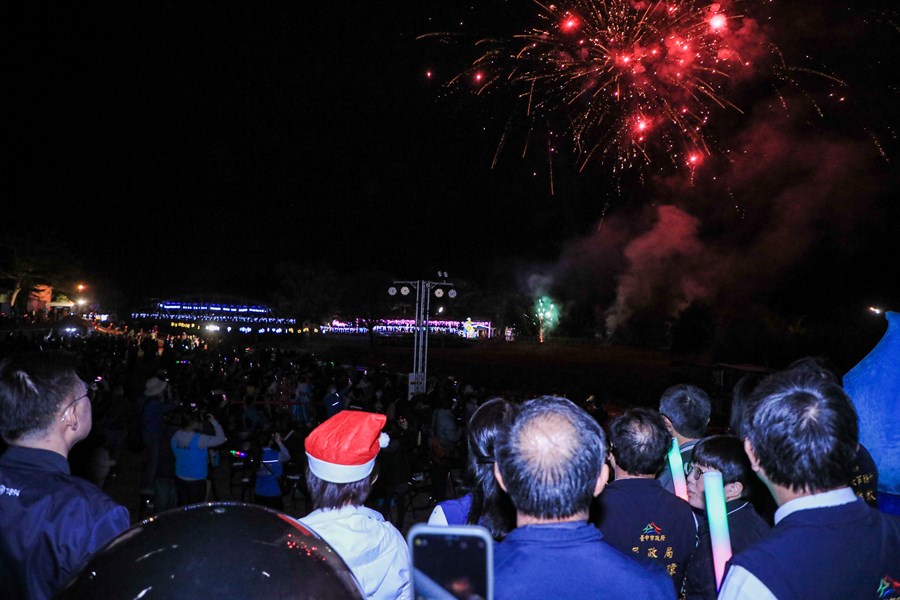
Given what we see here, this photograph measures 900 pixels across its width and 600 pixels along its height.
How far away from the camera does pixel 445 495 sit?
805 centimetres

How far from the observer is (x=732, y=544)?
2.74m

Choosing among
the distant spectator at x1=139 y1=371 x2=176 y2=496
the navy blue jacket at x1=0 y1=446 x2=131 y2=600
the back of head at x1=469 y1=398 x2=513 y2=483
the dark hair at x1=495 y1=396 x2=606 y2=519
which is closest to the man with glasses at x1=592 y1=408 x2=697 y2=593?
the back of head at x1=469 y1=398 x2=513 y2=483

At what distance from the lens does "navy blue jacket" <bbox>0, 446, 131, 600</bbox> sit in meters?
1.90

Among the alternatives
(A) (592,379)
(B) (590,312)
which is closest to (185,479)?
(A) (592,379)

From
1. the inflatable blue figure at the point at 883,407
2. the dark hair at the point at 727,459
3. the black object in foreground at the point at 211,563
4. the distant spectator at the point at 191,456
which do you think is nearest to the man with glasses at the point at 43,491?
the black object in foreground at the point at 211,563

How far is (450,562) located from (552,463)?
0.56 meters

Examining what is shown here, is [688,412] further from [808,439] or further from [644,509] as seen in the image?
[808,439]

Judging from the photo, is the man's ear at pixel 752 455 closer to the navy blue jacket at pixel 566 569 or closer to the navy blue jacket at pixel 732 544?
the navy blue jacket at pixel 566 569

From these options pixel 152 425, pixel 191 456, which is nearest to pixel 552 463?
pixel 191 456

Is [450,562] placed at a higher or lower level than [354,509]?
higher

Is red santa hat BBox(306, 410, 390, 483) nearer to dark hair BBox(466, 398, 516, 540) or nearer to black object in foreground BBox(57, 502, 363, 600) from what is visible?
dark hair BBox(466, 398, 516, 540)

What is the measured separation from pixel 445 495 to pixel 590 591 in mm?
6906

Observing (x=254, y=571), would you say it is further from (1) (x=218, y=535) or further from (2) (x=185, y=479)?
(2) (x=185, y=479)

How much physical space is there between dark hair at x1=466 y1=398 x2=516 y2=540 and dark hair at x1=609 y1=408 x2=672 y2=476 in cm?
67
